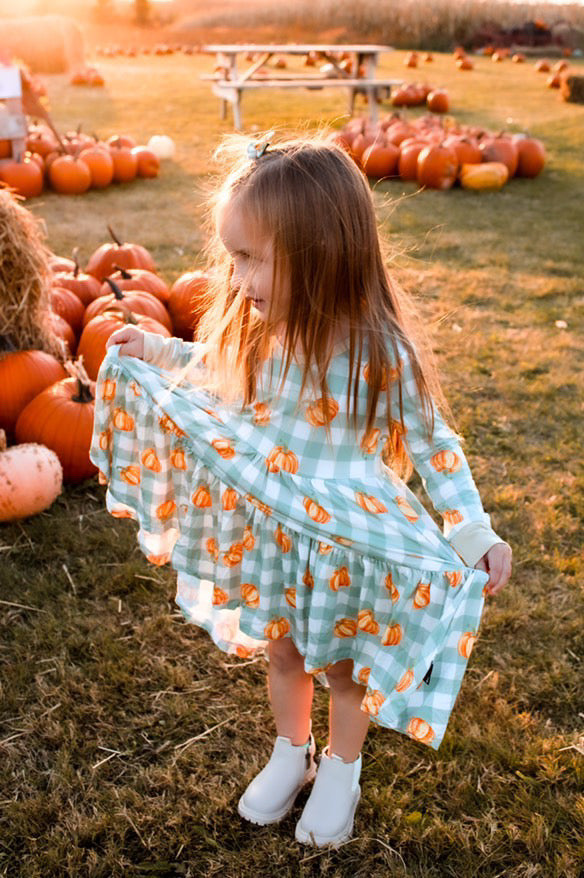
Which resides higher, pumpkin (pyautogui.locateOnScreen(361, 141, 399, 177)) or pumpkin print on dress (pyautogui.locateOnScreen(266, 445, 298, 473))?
pumpkin print on dress (pyautogui.locateOnScreen(266, 445, 298, 473))

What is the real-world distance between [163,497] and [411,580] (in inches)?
27.1

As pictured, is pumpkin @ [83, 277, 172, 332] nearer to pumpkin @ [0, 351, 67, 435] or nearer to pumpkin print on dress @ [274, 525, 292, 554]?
pumpkin @ [0, 351, 67, 435]

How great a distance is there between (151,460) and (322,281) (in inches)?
25.7

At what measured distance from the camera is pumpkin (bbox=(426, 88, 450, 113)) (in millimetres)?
14422

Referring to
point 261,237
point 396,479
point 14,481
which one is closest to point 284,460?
point 396,479

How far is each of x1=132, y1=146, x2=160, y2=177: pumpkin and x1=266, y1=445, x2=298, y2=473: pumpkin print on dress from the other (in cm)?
847

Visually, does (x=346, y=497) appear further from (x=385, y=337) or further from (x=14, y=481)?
(x=14, y=481)

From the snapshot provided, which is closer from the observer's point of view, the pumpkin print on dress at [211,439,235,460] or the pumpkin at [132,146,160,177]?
the pumpkin print on dress at [211,439,235,460]

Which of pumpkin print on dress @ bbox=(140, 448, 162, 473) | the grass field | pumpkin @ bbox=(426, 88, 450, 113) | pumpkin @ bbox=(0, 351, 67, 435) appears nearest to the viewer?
pumpkin print on dress @ bbox=(140, 448, 162, 473)

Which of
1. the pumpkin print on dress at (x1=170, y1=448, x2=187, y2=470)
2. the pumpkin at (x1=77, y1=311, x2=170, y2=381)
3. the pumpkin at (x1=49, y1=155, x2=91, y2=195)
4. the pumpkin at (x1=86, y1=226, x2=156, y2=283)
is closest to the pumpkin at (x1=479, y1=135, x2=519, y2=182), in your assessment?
the pumpkin at (x1=49, y1=155, x2=91, y2=195)

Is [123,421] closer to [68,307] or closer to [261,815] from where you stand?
[261,815]

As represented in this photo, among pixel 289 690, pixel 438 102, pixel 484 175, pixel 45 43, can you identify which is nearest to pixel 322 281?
pixel 289 690

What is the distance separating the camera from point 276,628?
1979 mm

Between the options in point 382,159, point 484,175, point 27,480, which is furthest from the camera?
point 382,159
